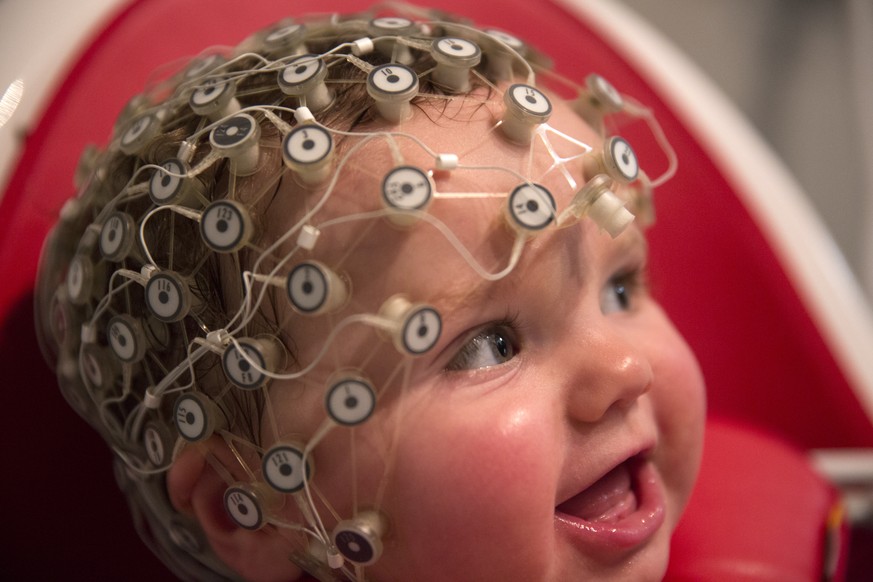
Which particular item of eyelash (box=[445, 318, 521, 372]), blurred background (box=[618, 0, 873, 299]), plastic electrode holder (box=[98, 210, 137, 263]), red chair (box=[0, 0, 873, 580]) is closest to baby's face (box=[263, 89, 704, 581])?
eyelash (box=[445, 318, 521, 372])

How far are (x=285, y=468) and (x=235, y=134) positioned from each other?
0.66 ft

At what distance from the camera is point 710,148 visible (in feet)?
3.09

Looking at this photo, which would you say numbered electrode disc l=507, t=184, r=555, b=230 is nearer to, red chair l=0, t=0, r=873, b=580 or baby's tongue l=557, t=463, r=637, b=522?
baby's tongue l=557, t=463, r=637, b=522

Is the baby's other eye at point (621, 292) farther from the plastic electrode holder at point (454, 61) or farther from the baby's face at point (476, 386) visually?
the plastic electrode holder at point (454, 61)

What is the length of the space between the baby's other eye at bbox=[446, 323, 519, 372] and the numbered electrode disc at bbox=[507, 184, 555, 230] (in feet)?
0.24

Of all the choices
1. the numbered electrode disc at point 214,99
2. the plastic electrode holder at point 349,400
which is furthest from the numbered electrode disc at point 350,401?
the numbered electrode disc at point 214,99

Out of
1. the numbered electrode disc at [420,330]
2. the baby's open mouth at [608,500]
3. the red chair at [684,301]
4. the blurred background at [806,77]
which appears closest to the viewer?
the numbered electrode disc at [420,330]

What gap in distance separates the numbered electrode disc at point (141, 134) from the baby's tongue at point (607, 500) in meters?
0.37

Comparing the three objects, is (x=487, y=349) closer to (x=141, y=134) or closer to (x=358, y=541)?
(x=358, y=541)

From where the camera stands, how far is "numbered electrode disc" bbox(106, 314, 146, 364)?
1.77 ft

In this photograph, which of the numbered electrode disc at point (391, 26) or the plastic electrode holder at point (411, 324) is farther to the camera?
the numbered electrode disc at point (391, 26)

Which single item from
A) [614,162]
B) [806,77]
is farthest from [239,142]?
[806,77]

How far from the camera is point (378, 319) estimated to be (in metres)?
0.49

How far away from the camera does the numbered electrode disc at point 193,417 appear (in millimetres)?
527
